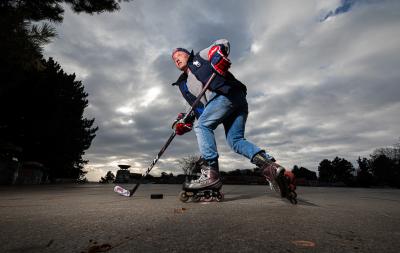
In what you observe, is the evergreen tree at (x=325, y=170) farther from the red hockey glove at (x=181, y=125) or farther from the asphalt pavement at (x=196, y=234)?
the asphalt pavement at (x=196, y=234)

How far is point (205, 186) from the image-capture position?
2902mm

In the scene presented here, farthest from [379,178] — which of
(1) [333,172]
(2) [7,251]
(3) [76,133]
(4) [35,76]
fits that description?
(2) [7,251]

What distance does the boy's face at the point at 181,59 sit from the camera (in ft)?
11.7

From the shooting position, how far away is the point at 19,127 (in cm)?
1440

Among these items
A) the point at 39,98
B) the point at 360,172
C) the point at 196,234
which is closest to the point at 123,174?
the point at 39,98

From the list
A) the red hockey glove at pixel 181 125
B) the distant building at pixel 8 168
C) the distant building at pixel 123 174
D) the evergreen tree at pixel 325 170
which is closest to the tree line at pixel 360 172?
the evergreen tree at pixel 325 170

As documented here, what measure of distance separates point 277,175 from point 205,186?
2.64 feet

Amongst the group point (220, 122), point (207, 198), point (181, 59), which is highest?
point (181, 59)

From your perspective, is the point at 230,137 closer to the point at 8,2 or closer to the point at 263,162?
the point at 263,162

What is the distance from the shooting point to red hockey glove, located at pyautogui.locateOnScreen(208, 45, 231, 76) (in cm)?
304

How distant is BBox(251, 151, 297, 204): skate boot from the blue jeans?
128 millimetres

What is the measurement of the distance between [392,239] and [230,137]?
7.27ft

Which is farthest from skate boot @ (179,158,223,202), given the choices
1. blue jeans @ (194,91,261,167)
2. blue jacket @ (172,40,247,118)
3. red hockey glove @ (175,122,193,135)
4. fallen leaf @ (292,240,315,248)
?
fallen leaf @ (292,240,315,248)

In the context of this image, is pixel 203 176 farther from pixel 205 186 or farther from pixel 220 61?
pixel 220 61
